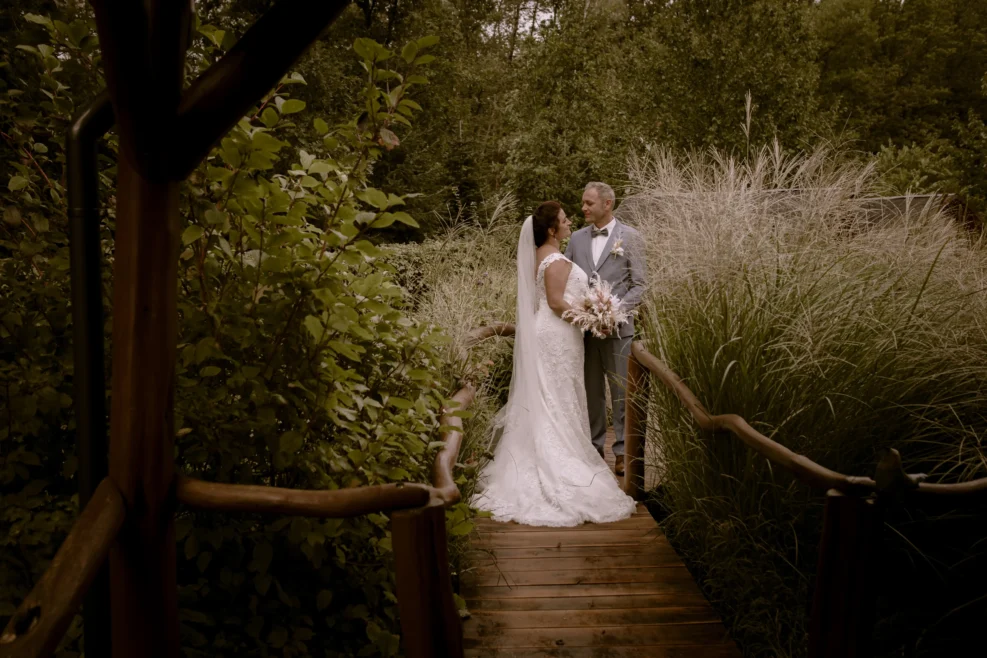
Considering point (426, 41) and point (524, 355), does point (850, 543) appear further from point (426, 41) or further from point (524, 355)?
point (524, 355)

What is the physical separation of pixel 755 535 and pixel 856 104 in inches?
1043

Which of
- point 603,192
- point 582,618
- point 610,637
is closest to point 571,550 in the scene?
point 582,618

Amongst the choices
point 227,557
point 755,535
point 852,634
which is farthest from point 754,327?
point 227,557

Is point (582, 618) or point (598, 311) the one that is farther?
point (598, 311)

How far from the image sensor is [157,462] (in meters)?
1.67

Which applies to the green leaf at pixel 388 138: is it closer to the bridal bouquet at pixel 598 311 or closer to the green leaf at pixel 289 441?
the green leaf at pixel 289 441

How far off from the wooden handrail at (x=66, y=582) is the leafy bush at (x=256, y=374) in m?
0.28

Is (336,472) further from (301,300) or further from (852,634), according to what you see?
(852,634)

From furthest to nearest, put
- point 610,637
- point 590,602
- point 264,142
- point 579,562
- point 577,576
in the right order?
point 579,562, point 577,576, point 590,602, point 610,637, point 264,142

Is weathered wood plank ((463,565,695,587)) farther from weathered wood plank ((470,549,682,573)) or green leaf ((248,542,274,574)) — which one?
green leaf ((248,542,274,574))

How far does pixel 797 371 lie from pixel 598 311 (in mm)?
2229

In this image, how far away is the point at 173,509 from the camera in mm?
1717

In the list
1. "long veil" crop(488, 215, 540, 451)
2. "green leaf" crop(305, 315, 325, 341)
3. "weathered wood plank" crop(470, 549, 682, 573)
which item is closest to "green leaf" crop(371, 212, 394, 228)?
"green leaf" crop(305, 315, 325, 341)

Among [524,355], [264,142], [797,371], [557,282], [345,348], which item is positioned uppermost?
[264,142]
